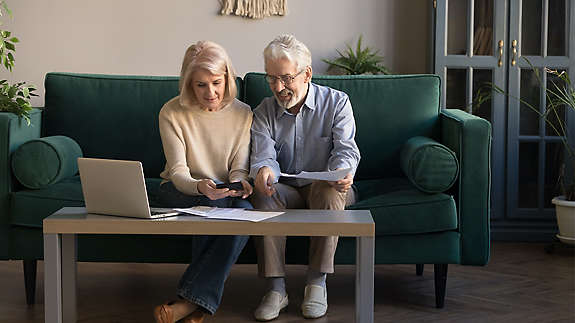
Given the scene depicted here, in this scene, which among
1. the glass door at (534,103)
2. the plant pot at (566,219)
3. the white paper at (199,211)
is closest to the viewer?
the white paper at (199,211)

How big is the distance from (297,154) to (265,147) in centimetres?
17

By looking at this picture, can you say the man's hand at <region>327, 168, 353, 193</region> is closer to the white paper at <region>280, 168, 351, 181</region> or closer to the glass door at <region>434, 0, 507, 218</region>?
the white paper at <region>280, 168, 351, 181</region>

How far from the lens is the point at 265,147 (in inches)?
115

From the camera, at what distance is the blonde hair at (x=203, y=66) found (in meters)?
2.81

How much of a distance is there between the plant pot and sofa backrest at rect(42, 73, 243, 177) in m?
1.88

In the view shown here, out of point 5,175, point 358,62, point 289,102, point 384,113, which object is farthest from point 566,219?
point 5,175

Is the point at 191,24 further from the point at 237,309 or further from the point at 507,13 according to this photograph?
the point at 237,309

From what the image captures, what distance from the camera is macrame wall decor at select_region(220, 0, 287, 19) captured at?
4.98 meters

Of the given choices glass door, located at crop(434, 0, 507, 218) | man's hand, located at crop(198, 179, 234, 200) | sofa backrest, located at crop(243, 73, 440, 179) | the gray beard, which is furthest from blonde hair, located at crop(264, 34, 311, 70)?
glass door, located at crop(434, 0, 507, 218)

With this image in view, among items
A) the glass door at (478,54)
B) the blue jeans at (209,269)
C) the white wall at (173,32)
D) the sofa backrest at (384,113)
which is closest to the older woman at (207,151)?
Result: the blue jeans at (209,269)

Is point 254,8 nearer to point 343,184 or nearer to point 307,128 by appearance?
point 307,128

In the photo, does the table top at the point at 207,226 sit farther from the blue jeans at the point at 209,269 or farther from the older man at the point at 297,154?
the older man at the point at 297,154

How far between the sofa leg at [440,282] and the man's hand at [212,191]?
3.10 feet

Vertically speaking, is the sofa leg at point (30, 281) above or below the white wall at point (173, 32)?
below
